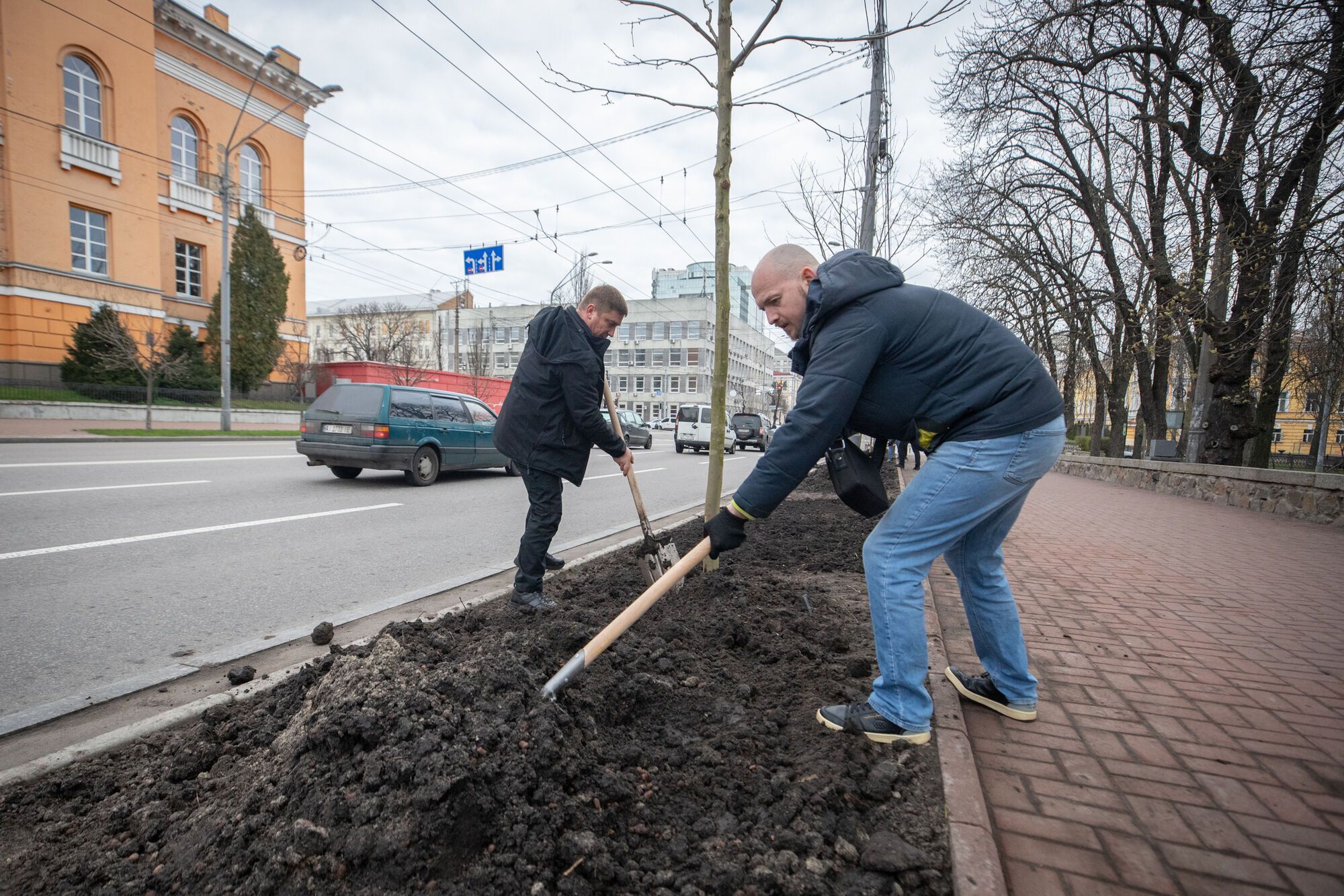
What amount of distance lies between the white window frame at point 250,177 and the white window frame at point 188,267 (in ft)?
9.87

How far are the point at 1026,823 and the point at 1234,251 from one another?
998cm

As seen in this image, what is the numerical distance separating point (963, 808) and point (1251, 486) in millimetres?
11311

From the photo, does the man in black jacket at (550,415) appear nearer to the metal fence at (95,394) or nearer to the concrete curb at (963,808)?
the concrete curb at (963,808)

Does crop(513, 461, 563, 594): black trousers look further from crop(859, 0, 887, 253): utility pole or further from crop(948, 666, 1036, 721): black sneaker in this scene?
crop(859, 0, 887, 253): utility pole

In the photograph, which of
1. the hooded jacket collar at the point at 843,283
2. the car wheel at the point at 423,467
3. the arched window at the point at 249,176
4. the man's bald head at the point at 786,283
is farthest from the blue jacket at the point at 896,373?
the arched window at the point at 249,176

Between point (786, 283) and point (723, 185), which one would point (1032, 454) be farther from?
point (723, 185)

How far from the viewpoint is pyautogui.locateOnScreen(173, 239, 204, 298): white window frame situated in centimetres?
2614

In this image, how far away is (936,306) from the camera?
223cm

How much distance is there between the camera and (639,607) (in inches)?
92.0

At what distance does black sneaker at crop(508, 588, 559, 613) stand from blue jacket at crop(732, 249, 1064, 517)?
5.85ft

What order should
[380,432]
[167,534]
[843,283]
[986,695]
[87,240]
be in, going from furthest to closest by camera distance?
[87,240]
[380,432]
[167,534]
[986,695]
[843,283]

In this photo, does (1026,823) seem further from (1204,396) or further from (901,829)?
(1204,396)

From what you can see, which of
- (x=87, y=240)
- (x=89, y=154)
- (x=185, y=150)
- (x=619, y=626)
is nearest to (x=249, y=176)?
(x=185, y=150)

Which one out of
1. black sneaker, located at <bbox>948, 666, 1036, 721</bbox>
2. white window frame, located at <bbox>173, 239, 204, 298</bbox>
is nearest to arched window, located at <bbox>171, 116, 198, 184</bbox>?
white window frame, located at <bbox>173, 239, 204, 298</bbox>
